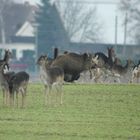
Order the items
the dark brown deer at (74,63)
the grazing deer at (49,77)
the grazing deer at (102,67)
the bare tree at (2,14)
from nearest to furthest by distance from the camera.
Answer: the grazing deer at (49,77)
the dark brown deer at (74,63)
the grazing deer at (102,67)
the bare tree at (2,14)

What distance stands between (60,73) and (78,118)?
5.15m

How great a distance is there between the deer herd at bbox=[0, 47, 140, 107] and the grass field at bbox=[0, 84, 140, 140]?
1.83 ft

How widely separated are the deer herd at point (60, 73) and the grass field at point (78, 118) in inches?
22.0

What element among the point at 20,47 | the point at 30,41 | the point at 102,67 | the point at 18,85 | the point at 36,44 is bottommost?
the point at 20,47

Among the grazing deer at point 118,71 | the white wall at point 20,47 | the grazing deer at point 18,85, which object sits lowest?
the white wall at point 20,47

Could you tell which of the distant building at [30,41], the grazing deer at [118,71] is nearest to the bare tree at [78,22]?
the distant building at [30,41]

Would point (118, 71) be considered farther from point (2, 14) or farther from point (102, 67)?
point (2, 14)

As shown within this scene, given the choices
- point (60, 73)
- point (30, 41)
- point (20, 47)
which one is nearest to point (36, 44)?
point (20, 47)

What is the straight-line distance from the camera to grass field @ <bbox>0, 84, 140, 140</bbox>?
23.6m

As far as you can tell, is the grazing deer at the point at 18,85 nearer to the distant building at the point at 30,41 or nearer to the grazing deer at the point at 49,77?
the grazing deer at the point at 49,77

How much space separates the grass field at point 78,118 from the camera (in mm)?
23641

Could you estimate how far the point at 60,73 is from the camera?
105 ft

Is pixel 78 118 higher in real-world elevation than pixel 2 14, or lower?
lower

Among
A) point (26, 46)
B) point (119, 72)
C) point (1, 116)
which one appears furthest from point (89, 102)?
point (26, 46)
